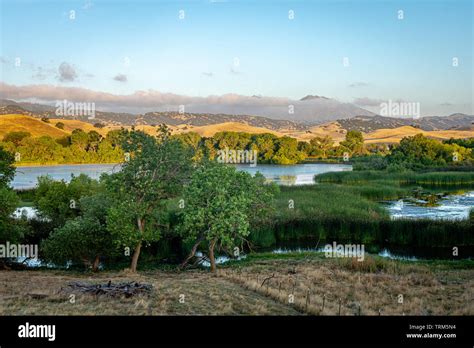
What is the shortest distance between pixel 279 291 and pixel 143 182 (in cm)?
1072

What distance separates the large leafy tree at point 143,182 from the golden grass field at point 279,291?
2685 mm

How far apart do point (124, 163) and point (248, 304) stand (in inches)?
511

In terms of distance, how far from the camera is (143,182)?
24.4 metres

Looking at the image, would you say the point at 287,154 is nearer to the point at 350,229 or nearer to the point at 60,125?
the point at 60,125

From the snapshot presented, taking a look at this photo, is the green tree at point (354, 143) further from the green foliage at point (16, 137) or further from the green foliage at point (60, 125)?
the green foliage at point (16, 137)

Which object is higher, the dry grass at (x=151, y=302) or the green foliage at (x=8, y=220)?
the green foliage at (x=8, y=220)

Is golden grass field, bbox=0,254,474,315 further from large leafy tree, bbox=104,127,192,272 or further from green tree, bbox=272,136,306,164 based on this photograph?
green tree, bbox=272,136,306,164

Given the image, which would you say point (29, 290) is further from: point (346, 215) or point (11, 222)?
point (346, 215)

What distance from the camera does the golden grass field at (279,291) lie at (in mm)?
14820

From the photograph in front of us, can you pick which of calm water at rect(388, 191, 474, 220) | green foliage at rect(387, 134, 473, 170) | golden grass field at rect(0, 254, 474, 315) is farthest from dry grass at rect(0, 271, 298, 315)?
green foliage at rect(387, 134, 473, 170)

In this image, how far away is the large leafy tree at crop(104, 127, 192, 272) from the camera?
78.4 ft

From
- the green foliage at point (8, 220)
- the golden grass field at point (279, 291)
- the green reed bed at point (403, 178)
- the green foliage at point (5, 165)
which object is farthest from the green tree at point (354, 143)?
the green foliage at point (8, 220)

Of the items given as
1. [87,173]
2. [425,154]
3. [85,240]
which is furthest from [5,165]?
[425,154]
